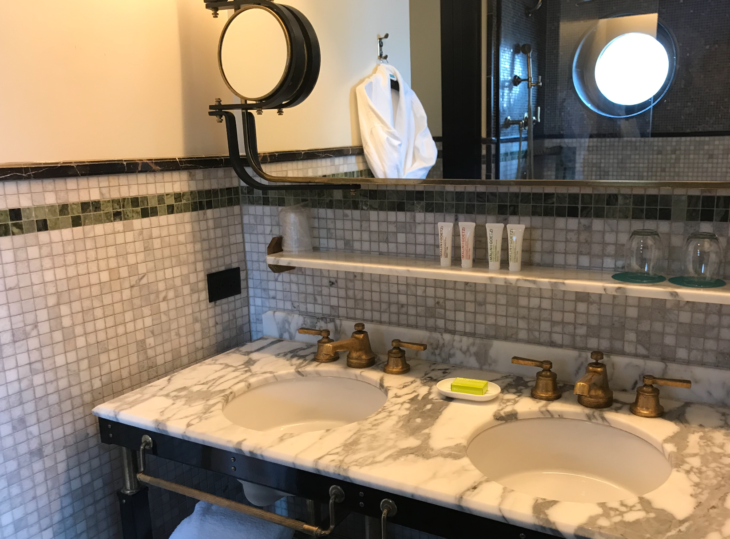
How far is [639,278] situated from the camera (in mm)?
1226

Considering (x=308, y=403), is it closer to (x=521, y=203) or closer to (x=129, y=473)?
(x=129, y=473)

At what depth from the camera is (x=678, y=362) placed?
1.28 metres

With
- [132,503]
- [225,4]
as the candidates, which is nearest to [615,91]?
[225,4]

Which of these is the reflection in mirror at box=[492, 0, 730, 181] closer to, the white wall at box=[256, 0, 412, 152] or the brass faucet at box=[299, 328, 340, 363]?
the white wall at box=[256, 0, 412, 152]

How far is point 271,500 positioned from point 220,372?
325 mm

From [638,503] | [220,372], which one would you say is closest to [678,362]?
[638,503]

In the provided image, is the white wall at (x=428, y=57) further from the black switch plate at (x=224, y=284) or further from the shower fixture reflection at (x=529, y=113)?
the black switch plate at (x=224, y=284)

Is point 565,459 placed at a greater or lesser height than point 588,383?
lesser

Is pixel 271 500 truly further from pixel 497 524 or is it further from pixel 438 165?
pixel 438 165

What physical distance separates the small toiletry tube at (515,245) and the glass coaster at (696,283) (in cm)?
29

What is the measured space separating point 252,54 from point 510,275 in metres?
0.78

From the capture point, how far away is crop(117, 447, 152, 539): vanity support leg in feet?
4.63

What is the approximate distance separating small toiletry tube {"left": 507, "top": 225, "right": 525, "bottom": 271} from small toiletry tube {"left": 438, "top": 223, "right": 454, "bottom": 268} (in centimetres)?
13

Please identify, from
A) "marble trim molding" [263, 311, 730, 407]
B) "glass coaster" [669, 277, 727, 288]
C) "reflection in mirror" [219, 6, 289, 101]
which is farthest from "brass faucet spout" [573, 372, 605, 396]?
"reflection in mirror" [219, 6, 289, 101]
